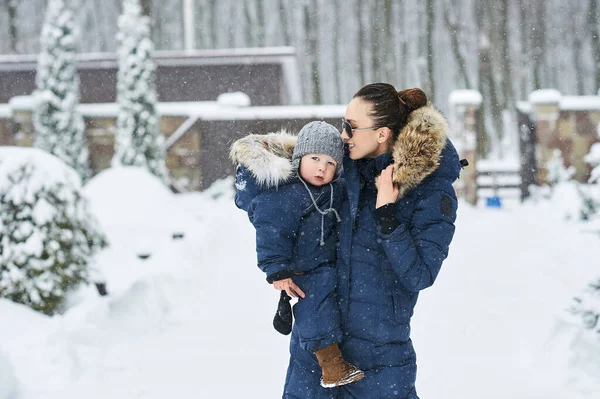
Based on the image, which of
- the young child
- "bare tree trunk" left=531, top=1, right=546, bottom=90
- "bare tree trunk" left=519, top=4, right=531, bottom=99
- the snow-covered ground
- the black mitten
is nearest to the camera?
the young child

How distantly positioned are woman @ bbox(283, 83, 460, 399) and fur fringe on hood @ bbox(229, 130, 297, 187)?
244mm

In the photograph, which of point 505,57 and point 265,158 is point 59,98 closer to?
point 265,158

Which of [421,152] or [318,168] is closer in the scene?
[421,152]

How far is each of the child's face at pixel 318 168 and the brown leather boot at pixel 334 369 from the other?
0.60m

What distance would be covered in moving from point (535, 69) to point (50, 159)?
2422 centimetres

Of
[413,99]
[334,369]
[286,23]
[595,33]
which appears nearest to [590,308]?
[413,99]

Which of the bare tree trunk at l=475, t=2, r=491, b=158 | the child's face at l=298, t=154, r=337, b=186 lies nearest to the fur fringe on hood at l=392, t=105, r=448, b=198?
the child's face at l=298, t=154, r=337, b=186

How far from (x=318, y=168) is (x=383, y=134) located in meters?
0.28

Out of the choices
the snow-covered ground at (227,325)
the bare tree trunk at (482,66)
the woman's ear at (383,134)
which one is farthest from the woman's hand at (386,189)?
the bare tree trunk at (482,66)

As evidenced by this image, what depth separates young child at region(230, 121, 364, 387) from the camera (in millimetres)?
2498

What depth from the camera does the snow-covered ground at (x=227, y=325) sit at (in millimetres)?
4852

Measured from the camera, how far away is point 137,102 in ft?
55.1

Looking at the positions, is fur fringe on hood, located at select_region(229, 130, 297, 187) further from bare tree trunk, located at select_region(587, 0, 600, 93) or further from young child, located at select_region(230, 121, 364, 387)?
bare tree trunk, located at select_region(587, 0, 600, 93)

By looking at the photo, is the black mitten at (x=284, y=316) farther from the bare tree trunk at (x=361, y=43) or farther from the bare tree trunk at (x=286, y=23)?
the bare tree trunk at (x=286, y=23)
